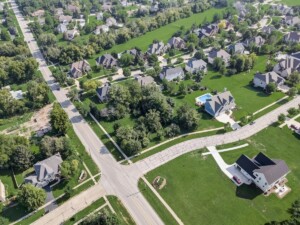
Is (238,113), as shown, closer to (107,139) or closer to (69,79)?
(107,139)

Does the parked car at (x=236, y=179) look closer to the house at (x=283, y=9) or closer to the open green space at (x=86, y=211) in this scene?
the open green space at (x=86, y=211)

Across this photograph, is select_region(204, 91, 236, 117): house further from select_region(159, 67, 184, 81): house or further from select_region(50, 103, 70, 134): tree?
select_region(50, 103, 70, 134): tree

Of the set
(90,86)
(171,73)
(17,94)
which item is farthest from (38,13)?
(171,73)

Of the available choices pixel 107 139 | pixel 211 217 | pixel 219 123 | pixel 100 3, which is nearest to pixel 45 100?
pixel 107 139

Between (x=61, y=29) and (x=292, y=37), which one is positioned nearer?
(x=292, y=37)

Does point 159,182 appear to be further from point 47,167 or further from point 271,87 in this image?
point 271,87

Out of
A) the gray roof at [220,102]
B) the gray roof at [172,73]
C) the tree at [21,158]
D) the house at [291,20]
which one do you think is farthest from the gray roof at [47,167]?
the house at [291,20]

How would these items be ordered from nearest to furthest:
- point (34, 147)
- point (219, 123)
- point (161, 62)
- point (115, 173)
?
point (115, 173) → point (34, 147) → point (219, 123) → point (161, 62)
